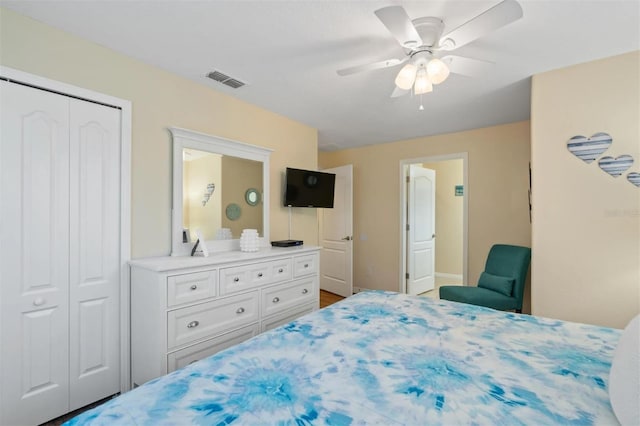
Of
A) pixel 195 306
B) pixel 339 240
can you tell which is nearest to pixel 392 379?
pixel 195 306

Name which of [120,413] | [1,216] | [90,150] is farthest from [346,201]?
[120,413]


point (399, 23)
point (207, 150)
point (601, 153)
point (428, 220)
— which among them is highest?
point (399, 23)

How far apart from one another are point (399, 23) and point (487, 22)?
1.34ft

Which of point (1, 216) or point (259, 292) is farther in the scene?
point (259, 292)

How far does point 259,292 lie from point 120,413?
1.74m

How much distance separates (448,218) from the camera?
20.0 feet

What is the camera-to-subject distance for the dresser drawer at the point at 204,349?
2.05 m

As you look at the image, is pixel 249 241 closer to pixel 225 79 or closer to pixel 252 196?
pixel 252 196

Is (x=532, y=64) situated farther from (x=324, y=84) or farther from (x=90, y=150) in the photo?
(x=90, y=150)

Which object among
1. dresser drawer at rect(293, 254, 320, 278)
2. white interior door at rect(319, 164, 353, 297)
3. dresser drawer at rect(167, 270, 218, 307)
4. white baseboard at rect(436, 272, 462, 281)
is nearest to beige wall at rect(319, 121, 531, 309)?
white interior door at rect(319, 164, 353, 297)

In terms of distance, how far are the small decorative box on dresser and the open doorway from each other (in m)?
2.52

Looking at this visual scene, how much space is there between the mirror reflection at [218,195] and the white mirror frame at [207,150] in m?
0.04

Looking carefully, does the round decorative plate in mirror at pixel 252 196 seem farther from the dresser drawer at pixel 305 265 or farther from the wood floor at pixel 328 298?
the wood floor at pixel 328 298

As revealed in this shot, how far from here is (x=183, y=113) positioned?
102 inches
